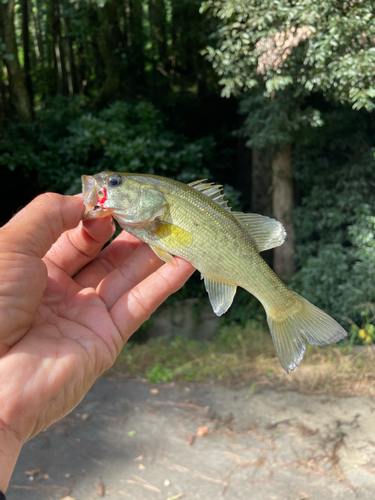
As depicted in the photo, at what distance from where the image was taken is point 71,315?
2.17 meters

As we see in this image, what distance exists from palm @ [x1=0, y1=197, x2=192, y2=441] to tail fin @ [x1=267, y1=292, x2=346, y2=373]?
53 cm

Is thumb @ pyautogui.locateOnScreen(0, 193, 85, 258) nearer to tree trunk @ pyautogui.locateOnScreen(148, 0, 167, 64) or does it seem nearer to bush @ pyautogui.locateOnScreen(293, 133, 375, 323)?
bush @ pyautogui.locateOnScreen(293, 133, 375, 323)

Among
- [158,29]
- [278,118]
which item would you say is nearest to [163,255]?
[278,118]

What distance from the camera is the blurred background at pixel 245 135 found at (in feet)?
14.0

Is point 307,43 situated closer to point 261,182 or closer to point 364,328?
point 261,182

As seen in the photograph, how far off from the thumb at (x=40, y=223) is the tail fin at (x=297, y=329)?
3.56 feet

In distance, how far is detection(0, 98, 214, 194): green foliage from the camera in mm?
5668

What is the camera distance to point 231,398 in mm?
4801

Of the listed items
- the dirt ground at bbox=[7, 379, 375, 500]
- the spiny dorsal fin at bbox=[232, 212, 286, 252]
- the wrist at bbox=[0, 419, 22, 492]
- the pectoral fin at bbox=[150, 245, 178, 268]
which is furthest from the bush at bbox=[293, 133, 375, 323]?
the wrist at bbox=[0, 419, 22, 492]

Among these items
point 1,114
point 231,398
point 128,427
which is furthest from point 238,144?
point 128,427

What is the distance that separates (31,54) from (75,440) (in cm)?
770

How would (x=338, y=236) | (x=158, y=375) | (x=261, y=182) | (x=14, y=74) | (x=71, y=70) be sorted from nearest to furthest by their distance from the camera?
(x=158, y=375)
(x=338, y=236)
(x=14, y=74)
(x=261, y=182)
(x=71, y=70)

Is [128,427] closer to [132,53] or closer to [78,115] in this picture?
[78,115]

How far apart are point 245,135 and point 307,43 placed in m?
1.75
